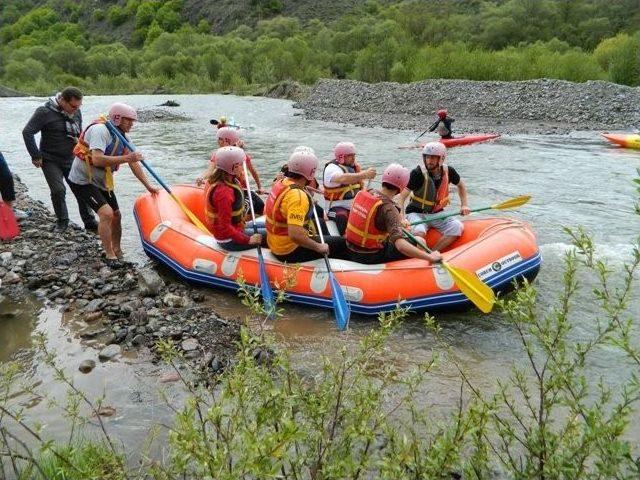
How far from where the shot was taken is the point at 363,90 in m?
25.0

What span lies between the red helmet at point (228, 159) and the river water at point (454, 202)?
1175 mm

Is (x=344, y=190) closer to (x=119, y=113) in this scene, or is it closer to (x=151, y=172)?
(x=151, y=172)

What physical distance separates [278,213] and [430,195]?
5.91ft

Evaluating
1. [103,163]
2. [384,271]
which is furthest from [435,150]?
[103,163]

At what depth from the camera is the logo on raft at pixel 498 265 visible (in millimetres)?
4617

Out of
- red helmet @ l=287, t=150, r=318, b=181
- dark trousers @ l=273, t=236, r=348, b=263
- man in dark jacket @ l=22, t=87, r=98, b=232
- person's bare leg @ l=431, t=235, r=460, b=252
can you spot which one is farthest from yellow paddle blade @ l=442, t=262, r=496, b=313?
man in dark jacket @ l=22, t=87, r=98, b=232

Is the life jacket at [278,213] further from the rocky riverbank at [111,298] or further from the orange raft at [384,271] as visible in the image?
the rocky riverbank at [111,298]

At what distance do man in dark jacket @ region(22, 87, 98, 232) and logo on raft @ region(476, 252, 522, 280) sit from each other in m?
4.04

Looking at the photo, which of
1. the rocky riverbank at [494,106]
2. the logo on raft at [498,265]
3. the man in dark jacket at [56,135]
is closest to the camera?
the logo on raft at [498,265]

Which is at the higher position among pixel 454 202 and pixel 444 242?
pixel 444 242

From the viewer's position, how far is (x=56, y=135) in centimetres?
604

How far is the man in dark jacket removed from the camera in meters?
5.86

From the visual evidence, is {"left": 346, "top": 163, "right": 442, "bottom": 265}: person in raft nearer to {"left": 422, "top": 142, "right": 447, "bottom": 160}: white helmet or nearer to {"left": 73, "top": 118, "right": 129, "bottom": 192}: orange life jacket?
{"left": 422, "top": 142, "right": 447, "bottom": 160}: white helmet

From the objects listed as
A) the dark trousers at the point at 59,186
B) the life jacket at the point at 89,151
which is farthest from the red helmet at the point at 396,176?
the dark trousers at the point at 59,186
